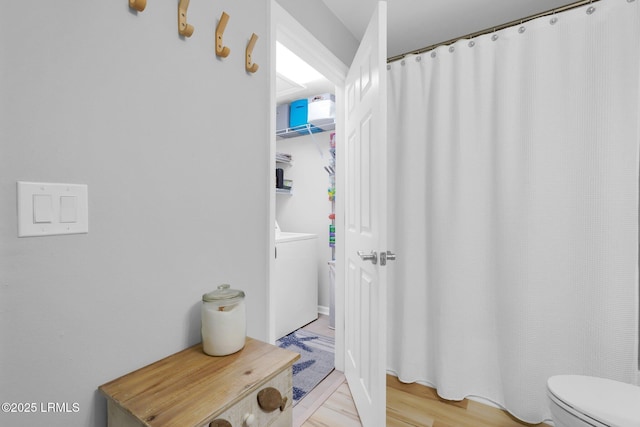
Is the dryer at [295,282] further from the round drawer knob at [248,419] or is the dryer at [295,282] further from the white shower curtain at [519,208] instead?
the round drawer knob at [248,419]

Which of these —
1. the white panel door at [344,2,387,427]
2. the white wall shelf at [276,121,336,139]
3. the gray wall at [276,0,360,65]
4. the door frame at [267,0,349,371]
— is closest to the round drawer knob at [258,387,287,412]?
the door frame at [267,0,349,371]

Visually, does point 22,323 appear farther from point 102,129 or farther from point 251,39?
point 251,39

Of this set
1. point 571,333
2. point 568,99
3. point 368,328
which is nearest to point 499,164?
point 568,99

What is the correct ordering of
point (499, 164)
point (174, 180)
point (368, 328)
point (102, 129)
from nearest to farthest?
point (102, 129) → point (174, 180) → point (368, 328) → point (499, 164)

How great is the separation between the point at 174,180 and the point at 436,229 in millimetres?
1541

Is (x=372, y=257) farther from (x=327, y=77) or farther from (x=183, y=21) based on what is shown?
(x=327, y=77)

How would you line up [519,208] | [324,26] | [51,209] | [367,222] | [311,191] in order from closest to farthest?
[51,209], [367,222], [519,208], [324,26], [311,191]

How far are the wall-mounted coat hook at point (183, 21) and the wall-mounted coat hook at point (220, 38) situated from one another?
12cm

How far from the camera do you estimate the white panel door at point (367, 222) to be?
1291 millimetres

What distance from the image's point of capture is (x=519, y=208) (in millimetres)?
1622

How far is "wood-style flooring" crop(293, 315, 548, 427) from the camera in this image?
155 centimetres

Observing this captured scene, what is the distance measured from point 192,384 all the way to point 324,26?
188cm

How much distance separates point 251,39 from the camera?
1184mm

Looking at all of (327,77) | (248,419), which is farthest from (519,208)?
(248,419)
